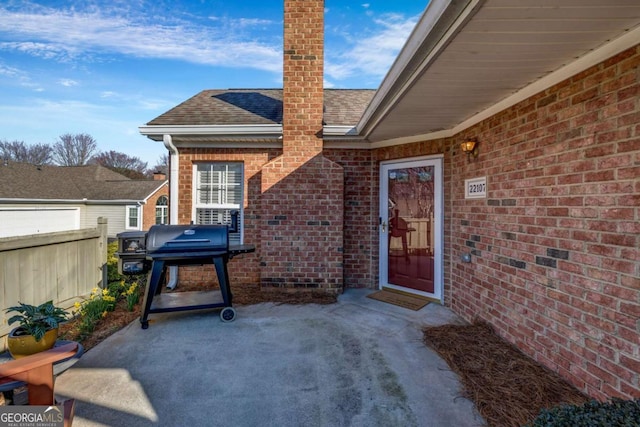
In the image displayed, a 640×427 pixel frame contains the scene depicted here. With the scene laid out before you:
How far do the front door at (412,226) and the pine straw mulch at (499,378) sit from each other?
137cm

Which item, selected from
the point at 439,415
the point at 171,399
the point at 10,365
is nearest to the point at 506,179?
the point at 439,415

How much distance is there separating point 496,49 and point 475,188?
197 centimetres

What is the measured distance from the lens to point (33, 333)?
2.09 metres

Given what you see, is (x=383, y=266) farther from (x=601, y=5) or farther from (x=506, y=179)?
(x=601, y=5)

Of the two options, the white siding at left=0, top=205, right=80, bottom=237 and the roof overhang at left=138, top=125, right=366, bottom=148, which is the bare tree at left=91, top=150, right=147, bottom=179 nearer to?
the white siding at left=0, top=205, right=80, bottom=237

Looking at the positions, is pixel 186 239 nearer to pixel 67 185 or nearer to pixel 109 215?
pixel 109 215

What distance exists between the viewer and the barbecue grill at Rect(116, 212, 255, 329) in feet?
12.0

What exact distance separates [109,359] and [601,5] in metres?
4.34

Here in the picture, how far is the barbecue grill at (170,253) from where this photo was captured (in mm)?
3662

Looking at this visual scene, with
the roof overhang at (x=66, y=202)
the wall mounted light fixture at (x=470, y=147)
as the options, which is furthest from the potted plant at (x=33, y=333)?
the roof overhang at (x=66, y=202)

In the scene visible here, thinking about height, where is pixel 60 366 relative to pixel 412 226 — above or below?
below

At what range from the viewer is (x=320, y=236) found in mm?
5039

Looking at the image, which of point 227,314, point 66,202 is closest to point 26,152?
point 66,202

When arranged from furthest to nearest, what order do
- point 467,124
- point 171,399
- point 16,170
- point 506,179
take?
point 16,170, point 467,124, point 506,179, point 171,399
